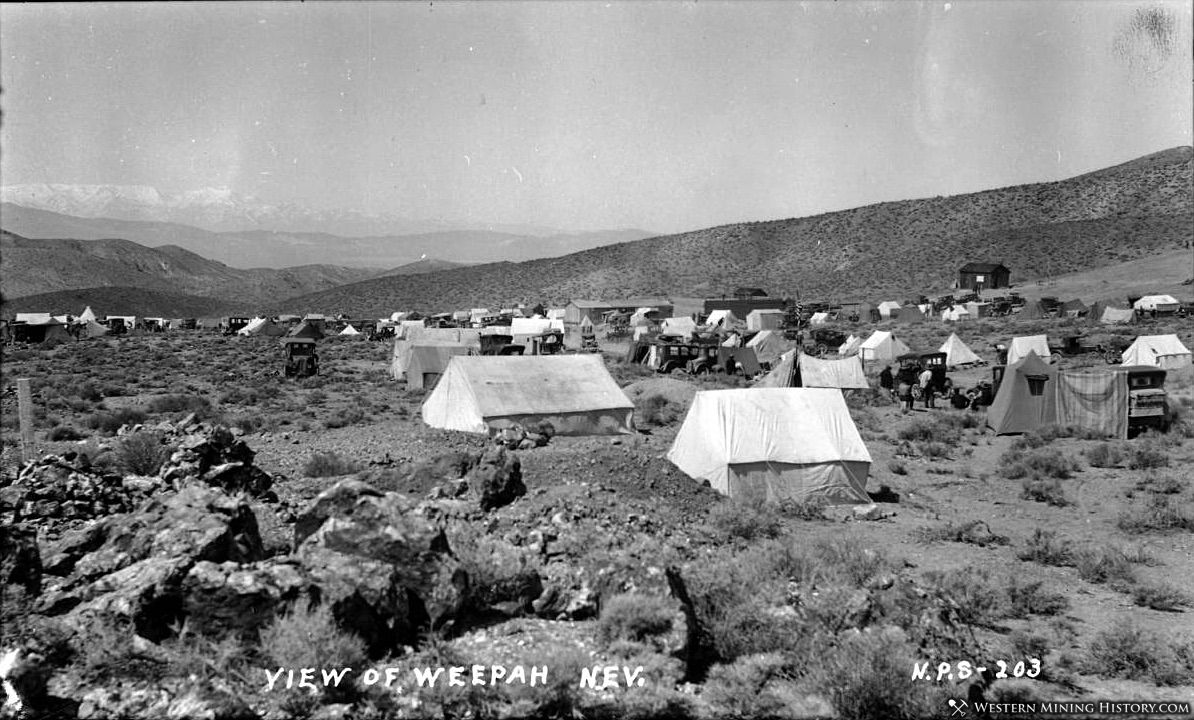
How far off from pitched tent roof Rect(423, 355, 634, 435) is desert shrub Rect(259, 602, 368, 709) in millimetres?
12509

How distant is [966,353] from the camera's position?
36.2 metres

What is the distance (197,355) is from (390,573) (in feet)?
148

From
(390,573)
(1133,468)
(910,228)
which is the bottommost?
(1133,468)

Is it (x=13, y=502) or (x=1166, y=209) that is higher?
(x=1166, y=209)

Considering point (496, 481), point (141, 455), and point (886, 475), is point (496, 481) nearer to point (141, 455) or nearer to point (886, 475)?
point (141, 455)

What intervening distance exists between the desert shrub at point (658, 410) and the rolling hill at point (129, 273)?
389 feet

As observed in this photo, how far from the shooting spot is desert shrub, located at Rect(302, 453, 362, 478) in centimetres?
1316

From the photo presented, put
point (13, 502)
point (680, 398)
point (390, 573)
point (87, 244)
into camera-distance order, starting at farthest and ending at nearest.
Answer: point (87, 244) → point (680, 398) → point (13, 502) → point (390, 573)

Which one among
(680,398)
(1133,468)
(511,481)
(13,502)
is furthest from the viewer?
(680,398)

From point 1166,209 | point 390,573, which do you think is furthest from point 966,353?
point 1166,209

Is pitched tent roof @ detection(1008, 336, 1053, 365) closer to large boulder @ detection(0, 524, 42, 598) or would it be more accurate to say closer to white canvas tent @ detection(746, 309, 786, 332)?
white canvas tent @ detection(746, 309, 786, 332)

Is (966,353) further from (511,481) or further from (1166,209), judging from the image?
(1166,209)

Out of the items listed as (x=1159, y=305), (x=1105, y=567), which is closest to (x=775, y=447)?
(x=1105, y=567)

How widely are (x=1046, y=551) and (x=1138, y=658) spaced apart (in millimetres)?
3937
